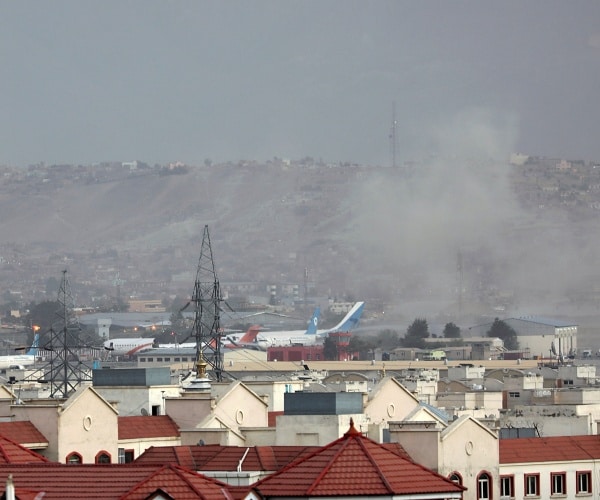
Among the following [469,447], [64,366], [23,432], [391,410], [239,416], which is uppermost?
[64,366]

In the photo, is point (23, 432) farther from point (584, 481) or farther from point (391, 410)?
point (391, 410)

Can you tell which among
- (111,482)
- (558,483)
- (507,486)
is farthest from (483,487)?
(111,482)

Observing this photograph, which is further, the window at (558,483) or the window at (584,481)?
the window at (584,481)

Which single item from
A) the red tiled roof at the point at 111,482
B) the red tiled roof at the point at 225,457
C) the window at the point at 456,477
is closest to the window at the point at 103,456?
the red tiled roof at the point at 225,457

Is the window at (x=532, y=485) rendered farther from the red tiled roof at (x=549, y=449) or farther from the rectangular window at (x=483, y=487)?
the rectangular window at (x=483, y=487)

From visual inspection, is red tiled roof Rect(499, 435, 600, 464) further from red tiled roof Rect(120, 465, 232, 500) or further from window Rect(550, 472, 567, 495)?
red tiled roof Rect(120, 465, 232, 500)

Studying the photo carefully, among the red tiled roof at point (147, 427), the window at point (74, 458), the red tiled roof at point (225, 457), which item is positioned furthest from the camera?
the red tiled roof at point (147, 427)

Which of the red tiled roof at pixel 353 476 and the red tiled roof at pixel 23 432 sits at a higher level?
the red tiled roof at pixel 23 432

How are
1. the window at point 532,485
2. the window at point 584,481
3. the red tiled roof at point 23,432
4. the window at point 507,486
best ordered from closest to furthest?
the red tiled roof at point 23,432 < the window at point 507,486 < the window at point 532,485 < the window at point 584,481
